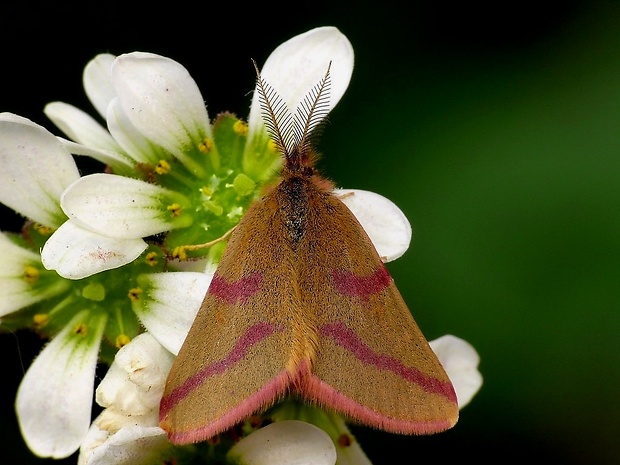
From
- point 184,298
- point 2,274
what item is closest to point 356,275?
point 184,298

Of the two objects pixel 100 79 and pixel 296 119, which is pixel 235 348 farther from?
pixel 100 79

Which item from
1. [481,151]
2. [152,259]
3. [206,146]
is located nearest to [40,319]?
[152,259]

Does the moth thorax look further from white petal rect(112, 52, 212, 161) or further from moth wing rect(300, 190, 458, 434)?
white petal rect(112, 52, 212, 161)

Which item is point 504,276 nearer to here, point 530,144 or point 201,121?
point 530,144

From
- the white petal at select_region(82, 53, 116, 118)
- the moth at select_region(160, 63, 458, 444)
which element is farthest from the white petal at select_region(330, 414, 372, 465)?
the white petal at select_region(82, 53, 116, 118)

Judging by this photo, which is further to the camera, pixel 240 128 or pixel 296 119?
pixel 240 128

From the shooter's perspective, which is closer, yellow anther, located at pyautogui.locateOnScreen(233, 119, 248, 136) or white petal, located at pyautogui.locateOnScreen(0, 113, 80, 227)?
white petal, located at pyautogui.locateOnScreen(0, 113, 80, 227)

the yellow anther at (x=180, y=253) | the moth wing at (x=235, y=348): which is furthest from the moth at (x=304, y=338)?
the yellow anther at (x=180, y=253)

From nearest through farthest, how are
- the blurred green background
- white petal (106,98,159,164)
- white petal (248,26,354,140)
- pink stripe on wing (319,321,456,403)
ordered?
pink stripe on wing (319,321,456,403), white petal (106,98,159,164), white petal (248,26,354,140), the blurred green background

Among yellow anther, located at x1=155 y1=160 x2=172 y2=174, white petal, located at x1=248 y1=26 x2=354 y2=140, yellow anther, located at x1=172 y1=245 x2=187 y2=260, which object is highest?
white petal, located at x1=248 y1=26 x2=354 y2=140
